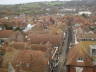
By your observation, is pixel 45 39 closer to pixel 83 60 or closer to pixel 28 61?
pixel 28 61

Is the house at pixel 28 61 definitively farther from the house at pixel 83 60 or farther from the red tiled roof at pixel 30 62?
the house at pixel 83 60

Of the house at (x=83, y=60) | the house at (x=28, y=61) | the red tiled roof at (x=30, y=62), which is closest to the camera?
the house at (x=83, y=60)

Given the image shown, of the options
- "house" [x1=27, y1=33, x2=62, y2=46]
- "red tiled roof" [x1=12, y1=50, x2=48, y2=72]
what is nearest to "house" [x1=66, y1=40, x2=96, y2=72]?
"red tiled roof" [x1=12, y1=50, x2=48, y2=72]

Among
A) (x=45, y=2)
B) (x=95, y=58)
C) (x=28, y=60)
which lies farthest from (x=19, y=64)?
(x=45, y=2)

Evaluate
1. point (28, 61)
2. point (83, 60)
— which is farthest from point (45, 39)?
point (83, 60)

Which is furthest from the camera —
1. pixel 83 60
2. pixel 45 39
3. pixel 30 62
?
pixel 45 39

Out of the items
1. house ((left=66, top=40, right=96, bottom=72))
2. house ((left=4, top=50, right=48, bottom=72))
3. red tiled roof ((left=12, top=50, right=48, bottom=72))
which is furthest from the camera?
red tiled roof ((left=12, top=50, right=48, bottom=72))

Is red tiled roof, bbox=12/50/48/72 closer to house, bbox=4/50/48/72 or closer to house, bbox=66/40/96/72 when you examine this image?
house, bbox=4/50/48/72

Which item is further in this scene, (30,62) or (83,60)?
(30,62)

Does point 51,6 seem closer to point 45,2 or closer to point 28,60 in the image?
point 45,2

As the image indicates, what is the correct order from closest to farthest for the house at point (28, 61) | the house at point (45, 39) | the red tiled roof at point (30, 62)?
1. the house at point (28, 61)
2. the red tiled roof at point (30, 62)
3. the house at point (45, 39)

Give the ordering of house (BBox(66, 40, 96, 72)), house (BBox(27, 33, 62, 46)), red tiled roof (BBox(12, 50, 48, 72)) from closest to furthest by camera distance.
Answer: house (BBox(66, 40, 96, 72))
red tiled roof (BBox(12, 50, 48, 72))
house (BBox(27, 33, 62, 46))

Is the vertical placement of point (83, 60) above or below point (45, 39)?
above

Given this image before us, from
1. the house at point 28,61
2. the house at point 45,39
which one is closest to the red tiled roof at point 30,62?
the house at point 28,61
